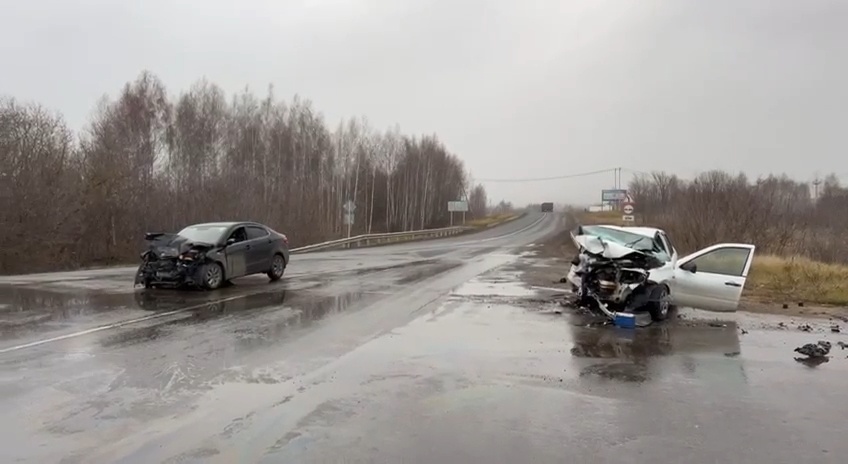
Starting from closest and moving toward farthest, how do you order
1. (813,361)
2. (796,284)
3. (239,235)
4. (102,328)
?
1. (813,361)
2. (102,328)
3. (239,235)
4. (796,284)

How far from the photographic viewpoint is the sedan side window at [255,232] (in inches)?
665

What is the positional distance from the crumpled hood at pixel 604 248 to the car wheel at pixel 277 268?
9.02 metres

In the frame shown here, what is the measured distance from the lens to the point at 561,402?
6211mm

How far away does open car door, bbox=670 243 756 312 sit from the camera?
11.6 meters

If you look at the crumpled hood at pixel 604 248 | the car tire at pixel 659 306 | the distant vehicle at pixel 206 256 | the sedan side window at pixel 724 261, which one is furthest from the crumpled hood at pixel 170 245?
the sedan side window at pixel 724 261

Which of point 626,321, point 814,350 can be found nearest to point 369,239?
point 626,321

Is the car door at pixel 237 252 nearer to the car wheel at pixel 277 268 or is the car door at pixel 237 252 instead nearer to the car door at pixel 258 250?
the car door at pixel 258 250

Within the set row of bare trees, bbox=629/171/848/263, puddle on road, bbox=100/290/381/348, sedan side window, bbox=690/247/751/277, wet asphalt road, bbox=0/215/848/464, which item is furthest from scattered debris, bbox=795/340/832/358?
row of bare trees, bbox=629/171/848/263

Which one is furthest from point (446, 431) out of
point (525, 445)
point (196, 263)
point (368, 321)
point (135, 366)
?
point (196, 263)

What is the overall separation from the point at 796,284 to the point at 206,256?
49.1 feet

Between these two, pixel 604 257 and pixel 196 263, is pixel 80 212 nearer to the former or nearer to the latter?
pixel 196 263

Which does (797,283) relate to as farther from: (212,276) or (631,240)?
(212,276)

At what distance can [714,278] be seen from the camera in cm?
1181

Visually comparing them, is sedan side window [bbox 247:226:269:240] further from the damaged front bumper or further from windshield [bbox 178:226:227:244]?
the damaged front bumper
